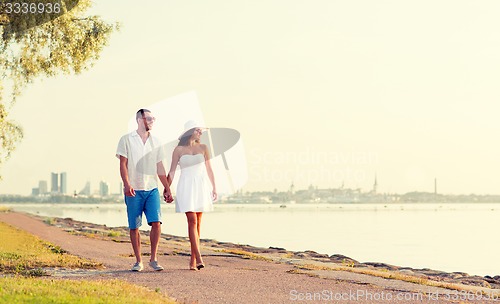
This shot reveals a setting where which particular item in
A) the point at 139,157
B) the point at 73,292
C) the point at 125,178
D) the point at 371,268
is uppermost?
the point at 139,157

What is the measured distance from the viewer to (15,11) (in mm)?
22953

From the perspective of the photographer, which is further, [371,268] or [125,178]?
[371,268]

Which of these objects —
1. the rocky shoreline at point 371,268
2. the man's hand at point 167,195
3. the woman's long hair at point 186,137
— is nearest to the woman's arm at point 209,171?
the woman's long hair at point 186,137

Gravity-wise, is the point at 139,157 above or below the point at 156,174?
above

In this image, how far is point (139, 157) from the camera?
15672 millimetres

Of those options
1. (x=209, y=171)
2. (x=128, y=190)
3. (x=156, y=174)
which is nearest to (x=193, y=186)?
(x=209, y=171)

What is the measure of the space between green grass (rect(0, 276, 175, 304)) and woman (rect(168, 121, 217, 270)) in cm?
272

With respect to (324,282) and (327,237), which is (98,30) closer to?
(324,282)

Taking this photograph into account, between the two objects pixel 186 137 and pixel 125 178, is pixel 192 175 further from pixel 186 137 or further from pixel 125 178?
pixel 125 178

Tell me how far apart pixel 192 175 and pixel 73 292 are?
449 centimetres

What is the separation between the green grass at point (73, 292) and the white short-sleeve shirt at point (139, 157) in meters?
2.56

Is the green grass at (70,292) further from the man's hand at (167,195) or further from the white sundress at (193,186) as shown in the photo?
the white sundress at (193,186)

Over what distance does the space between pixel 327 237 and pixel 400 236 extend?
26.6 feet

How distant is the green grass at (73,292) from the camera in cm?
1151
